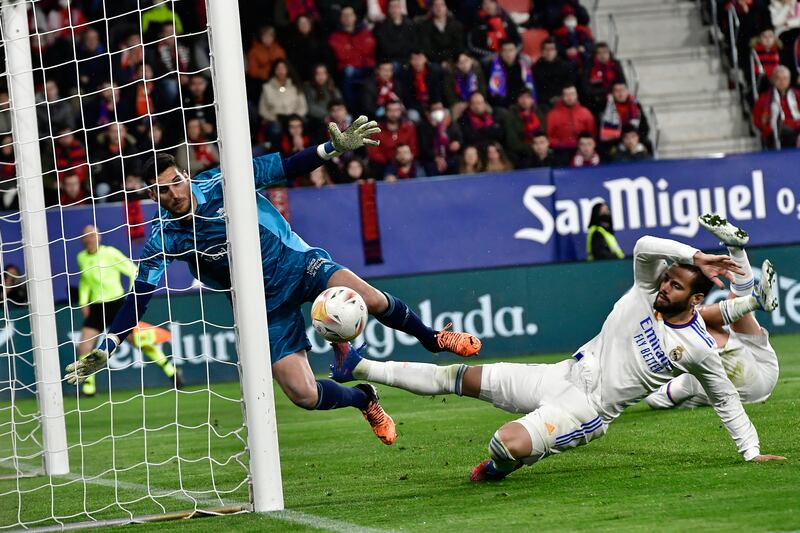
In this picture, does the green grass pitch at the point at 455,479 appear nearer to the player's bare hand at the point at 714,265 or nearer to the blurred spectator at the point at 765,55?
the player's bare hand at the point at 714,265

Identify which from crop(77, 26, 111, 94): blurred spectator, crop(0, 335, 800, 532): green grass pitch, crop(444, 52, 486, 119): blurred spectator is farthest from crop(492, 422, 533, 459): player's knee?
crop(77, 26, 111, 94): blurred spectator

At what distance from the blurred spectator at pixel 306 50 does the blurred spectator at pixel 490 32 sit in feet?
6.21

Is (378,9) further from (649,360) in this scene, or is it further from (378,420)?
(649,360)

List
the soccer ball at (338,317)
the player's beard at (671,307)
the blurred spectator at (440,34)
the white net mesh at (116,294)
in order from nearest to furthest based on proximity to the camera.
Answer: the player's beard at (671,307) → the soccer ball at (338,317) → the white net mesh at (116,294) → the blurred spectator at (440,34)

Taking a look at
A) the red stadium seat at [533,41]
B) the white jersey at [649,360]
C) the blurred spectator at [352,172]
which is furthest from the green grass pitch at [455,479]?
the red stadium seat at [533,41]

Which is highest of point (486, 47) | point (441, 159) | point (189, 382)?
point (486, 47)

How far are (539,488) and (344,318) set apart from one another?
1.37 metres

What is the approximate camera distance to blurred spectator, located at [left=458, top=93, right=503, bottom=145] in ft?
51.7

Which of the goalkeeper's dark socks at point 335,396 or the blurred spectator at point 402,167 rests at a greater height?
the blurred spectator at point 402,167

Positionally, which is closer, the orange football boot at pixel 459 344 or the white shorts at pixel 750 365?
the orange football boot at pixel 459 344

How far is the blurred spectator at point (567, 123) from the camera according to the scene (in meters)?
15.9

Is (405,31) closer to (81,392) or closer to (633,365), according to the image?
(81,392)

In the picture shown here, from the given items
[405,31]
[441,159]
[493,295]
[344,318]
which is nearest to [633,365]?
[344,318]

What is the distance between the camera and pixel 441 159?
1549 centimetres
